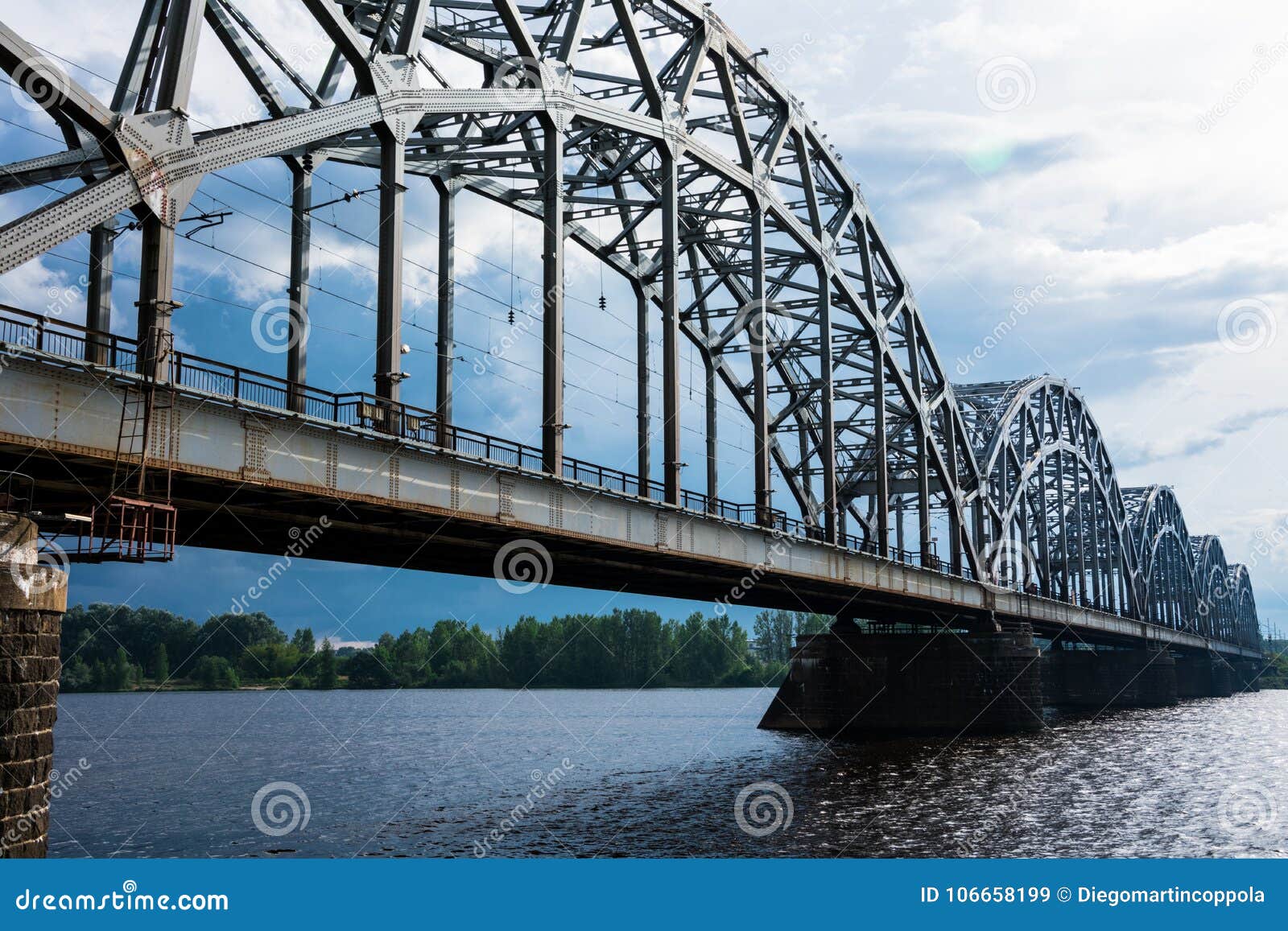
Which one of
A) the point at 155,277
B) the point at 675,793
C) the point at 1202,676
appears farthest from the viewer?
the point at 1202,676

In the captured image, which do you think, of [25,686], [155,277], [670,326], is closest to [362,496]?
[155,277]

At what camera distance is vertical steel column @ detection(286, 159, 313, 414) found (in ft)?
103

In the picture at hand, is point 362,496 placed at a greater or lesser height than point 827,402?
lesser

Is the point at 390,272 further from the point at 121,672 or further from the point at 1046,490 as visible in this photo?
the point at 121,672

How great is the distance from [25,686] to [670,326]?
3191 cm

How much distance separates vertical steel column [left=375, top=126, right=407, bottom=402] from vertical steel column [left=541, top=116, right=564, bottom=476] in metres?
6.30

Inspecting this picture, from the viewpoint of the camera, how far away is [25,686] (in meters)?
17.0

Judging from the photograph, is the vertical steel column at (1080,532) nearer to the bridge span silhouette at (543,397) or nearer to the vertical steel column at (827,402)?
the bridge span silhouette at (543,397)

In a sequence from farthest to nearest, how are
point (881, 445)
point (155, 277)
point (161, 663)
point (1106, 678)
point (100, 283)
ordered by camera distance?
point (161, 663) → point (1106, 678) → point (881, 445) → point (100, 283) → point (155, 277)

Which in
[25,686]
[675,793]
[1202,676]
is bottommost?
[675,793]

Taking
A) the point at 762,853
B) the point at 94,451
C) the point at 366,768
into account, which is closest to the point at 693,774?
the point at 366,768

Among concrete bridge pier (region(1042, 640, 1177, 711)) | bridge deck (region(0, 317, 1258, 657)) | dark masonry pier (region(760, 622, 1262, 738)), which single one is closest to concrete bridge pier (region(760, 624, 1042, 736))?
dark masonry pier (region(760, 622, 1262, 738))

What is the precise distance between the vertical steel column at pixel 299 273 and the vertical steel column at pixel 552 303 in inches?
280

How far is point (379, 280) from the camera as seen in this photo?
31156 mm
